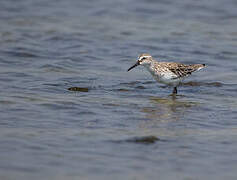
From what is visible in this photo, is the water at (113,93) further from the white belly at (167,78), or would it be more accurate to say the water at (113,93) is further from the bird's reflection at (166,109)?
the white belly at (167,78)

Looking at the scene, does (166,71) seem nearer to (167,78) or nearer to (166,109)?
(167,78)

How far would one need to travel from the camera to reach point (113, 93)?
1088cm

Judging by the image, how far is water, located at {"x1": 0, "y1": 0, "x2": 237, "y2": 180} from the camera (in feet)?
22.5

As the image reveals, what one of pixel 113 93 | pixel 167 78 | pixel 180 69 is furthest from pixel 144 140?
pixel 180 69

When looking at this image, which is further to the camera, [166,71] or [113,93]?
[166,71]

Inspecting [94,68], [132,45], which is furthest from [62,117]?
[132,45]

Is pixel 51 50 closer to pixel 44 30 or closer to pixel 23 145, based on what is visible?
pixel 44 30

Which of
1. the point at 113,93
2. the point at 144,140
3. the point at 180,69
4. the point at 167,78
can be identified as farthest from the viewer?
the point at 180,69

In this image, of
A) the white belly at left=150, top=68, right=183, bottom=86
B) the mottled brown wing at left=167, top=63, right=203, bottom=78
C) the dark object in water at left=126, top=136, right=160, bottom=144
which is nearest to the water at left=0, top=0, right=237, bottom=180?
the dark object in water at left=126, top=136, right=160, bottom=144

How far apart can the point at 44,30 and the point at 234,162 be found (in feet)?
34.4

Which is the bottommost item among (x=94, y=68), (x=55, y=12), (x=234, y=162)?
(x=234, y=162)

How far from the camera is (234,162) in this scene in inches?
275

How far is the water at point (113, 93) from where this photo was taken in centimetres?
686

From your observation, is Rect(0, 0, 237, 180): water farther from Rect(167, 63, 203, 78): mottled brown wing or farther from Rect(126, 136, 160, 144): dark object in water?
Rect(167, 63, 203, 78): mottled brown wing
